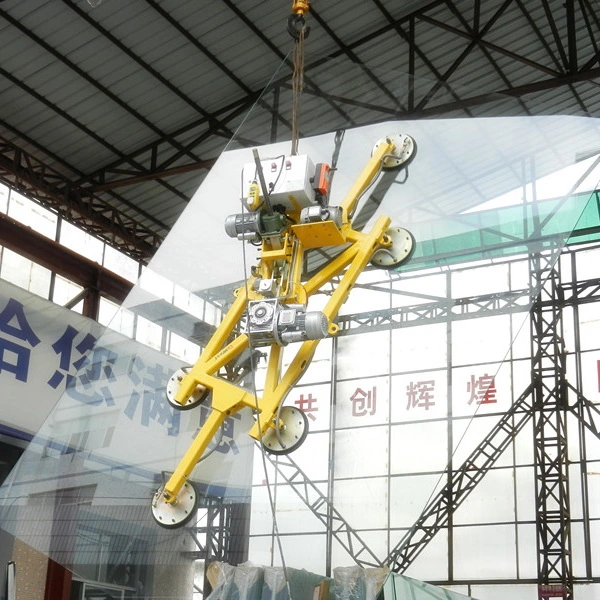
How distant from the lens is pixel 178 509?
2883mm

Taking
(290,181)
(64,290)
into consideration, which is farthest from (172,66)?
(290,181)

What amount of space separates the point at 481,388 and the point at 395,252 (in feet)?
1.80

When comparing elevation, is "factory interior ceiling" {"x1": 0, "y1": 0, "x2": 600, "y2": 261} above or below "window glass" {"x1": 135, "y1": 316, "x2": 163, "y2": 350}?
above

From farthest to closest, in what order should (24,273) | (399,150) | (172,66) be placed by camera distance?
(24,273), (172,66), (399,150)

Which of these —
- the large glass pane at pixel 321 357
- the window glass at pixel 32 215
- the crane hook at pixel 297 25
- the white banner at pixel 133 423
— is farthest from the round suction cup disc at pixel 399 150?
the window glass at pixel 32 215

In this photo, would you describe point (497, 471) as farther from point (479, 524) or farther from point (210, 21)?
point (210, 21)

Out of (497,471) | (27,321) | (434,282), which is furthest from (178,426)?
(497,471)

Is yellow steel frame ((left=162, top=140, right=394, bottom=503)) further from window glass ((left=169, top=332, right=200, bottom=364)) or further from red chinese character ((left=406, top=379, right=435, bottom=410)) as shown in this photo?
red chinese character ((left=406, top=379, right=435, bottom=410))

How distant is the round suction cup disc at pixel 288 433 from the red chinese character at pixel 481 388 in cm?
56

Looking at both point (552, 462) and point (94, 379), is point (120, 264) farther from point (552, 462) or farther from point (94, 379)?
point (94, 379)

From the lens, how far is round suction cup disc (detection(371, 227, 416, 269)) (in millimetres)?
3178

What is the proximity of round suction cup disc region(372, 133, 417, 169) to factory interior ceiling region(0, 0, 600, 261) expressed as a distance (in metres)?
8.54

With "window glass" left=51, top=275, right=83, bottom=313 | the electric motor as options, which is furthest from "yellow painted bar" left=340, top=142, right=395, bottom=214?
"window glass" left=51, top=275, right=83, bottom=313

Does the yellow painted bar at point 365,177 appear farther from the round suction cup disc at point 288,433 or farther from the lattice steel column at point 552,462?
the lattice steel column at point 552,462
